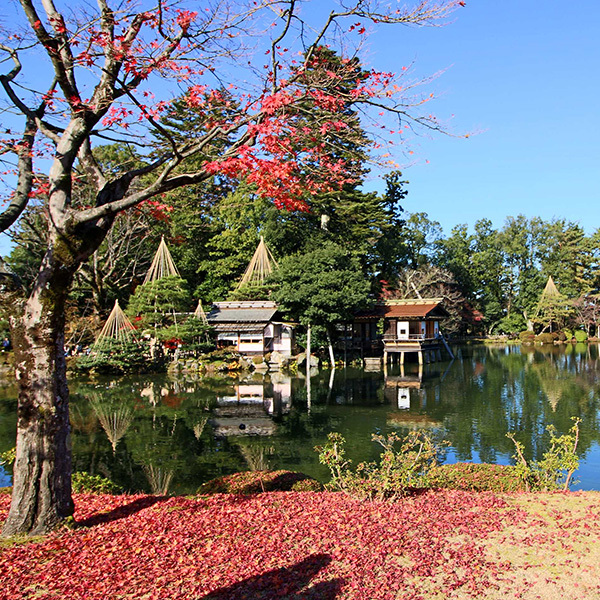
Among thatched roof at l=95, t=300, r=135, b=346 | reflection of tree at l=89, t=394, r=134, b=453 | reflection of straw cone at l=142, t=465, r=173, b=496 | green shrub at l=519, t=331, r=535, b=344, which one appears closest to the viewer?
reflection of straw cone at l=142, t=465, r=173, b=496

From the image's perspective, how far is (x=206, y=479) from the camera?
34.8ft

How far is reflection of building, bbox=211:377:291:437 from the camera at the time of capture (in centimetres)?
1534

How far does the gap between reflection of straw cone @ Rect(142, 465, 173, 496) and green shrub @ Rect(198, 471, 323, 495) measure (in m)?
1.86

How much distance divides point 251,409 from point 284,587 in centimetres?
1429

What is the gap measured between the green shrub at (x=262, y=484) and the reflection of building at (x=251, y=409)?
606 cm

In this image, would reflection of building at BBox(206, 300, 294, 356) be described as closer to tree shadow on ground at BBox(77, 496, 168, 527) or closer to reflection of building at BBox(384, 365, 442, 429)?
reflection of building at BBox(384, 365, 442, 429)

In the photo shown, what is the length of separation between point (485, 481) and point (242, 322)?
25.8 metres

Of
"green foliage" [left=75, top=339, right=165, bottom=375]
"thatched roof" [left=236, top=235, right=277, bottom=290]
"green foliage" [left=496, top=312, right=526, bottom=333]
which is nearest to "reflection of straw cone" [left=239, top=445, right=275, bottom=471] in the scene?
"green foliage" [left=75, top=339, right=165, bottom=375]

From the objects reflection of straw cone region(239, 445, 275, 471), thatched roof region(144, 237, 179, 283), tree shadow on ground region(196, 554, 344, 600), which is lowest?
reflection of straw cone region(239, 445, 275, 471)

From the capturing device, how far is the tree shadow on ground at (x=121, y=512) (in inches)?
236

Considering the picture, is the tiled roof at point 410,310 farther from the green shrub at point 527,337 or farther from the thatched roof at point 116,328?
the green shrub at point 527,337

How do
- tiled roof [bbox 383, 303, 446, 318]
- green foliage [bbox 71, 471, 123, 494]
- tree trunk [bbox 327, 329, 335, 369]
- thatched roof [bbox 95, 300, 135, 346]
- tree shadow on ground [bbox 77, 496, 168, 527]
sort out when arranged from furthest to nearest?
tiled roof [bbox 383, 303, 446, 318]
tree trunk [bbox 327, 329, 335, 369]
thatched roof [bbox 95, 300, 135, 346]
green foliage [bbox 71, 471, 123, 494]
tree shadow on ground [bbox 77, 496, 168, 527]

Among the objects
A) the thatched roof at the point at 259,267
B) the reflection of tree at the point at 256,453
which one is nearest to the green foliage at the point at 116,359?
the thatched roof at the point at 259,267

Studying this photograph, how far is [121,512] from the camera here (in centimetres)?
640
